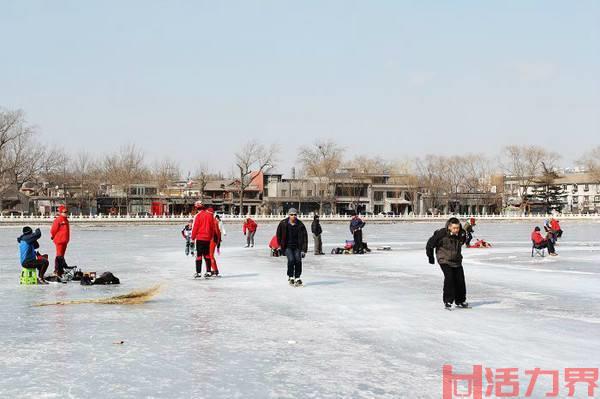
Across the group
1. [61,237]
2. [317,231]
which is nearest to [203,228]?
[61,237]

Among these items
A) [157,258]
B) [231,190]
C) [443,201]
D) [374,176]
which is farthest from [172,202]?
[157,258]

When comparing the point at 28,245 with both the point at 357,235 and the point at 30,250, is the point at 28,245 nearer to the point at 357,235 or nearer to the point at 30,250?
the point at 30,250

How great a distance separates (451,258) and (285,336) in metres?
3.30

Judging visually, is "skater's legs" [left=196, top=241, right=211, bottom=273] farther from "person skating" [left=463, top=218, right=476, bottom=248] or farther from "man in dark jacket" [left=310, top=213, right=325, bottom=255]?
"person skating" [left=463, top=218, right=476, bottom=248]

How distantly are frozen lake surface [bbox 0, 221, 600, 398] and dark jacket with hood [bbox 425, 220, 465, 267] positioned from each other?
0.75 metres

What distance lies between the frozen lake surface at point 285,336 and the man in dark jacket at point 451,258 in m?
0.34

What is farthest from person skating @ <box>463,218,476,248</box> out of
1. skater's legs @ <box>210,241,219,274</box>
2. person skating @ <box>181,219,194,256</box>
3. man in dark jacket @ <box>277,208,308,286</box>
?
man in dark jacket @ <box>277,208,308,286</box>

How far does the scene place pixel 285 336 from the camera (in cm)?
799

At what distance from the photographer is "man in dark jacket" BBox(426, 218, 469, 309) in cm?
1009

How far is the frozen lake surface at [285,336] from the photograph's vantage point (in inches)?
230

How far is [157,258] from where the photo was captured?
21.3 meters

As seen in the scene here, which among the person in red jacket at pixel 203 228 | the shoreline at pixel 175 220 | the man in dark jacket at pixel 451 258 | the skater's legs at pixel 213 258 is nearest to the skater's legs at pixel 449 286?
the man in dark jacket at pixel 451 258

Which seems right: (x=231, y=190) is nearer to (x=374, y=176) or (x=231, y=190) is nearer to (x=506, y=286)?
(x=374, y=176)

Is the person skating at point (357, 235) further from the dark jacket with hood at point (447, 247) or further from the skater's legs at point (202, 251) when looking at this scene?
the dark jacket with hood at point (447, 247)
